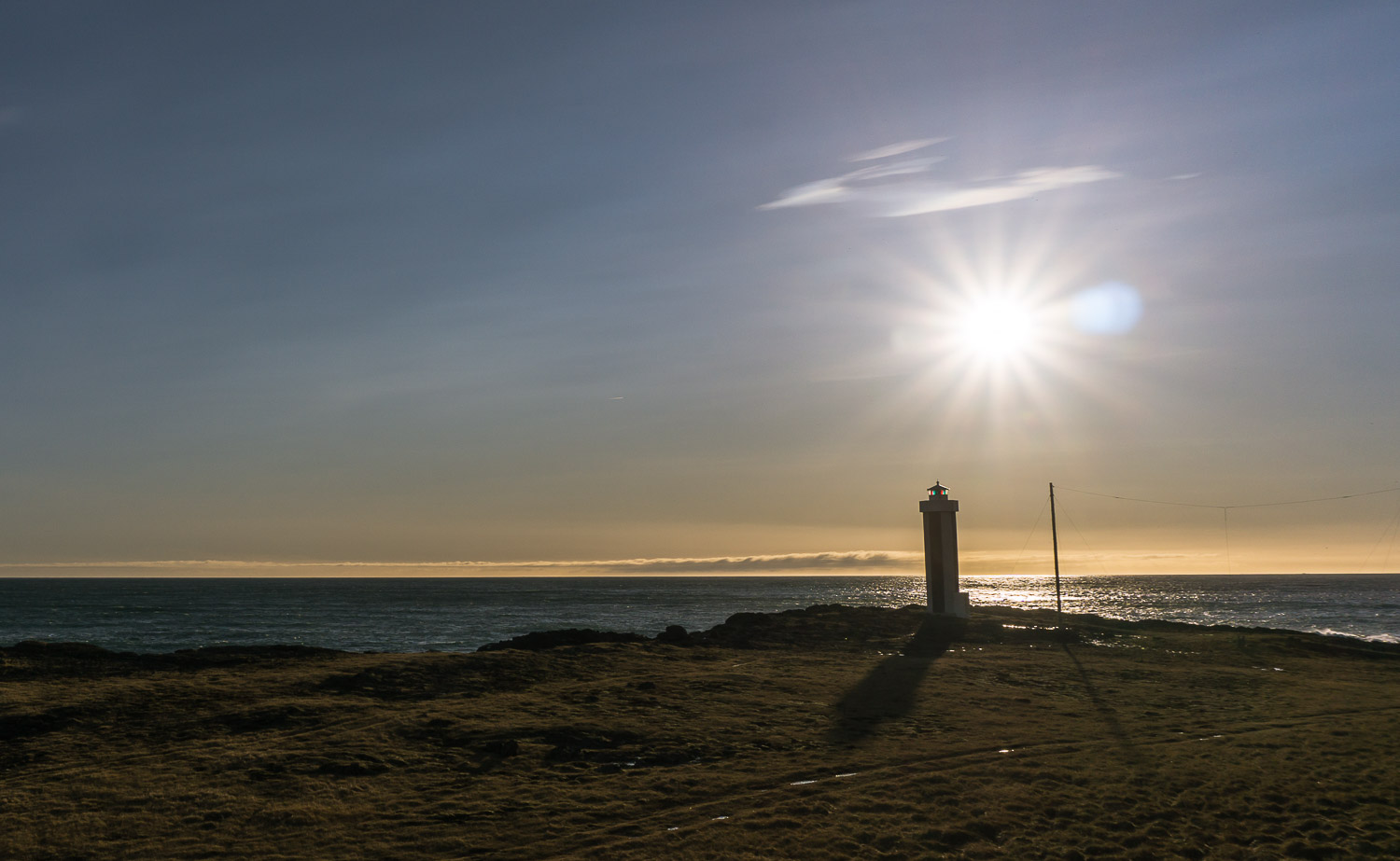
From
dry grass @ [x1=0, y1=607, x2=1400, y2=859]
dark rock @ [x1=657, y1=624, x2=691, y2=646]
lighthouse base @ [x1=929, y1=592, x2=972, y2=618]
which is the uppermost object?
lighthouse base @ [x1=929, y1=592, x2=972, y2=618]

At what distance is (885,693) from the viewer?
71.8 feet

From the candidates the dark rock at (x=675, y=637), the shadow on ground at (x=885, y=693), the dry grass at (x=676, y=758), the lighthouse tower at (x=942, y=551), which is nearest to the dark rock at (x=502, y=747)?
the dry grass at (x=676, y=758)

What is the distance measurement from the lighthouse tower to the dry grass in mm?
13019

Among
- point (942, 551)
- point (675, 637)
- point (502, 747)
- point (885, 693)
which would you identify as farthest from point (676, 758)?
point (942, 551)

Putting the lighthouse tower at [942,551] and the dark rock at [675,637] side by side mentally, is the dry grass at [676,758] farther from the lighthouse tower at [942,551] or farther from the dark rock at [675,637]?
the lighthouse tower at [942,551]

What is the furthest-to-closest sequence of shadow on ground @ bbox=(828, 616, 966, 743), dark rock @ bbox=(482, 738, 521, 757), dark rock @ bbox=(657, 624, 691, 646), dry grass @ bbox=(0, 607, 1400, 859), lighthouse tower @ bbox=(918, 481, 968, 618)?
lighthouse tower @ bbox=(918, 481, 968, 618), dark rock @ bbox=(657, 624, 691, 646), shadow on ground @ bbox=(828, 616, 966, 743), dark rock @ bbox=(482, 738, 521, 757), dry grass @ bbox=(0, 607, 1400, 859)

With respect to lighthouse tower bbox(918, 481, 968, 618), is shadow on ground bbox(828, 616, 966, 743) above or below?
below

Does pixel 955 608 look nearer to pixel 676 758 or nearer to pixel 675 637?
pixel 675 637

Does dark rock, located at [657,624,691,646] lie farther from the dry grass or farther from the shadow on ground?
the shadow on ground

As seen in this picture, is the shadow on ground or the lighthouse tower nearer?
the shadow on ground

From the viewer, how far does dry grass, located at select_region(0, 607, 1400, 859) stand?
1163 centimetres

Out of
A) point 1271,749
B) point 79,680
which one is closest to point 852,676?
point 1271,749

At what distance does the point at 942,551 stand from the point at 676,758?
26827 mm

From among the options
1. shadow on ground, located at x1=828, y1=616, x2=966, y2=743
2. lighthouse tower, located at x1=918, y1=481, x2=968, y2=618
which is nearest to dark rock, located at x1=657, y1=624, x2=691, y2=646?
shadow on ground, located at x1=828, y1=616, x2=966, y2=743
